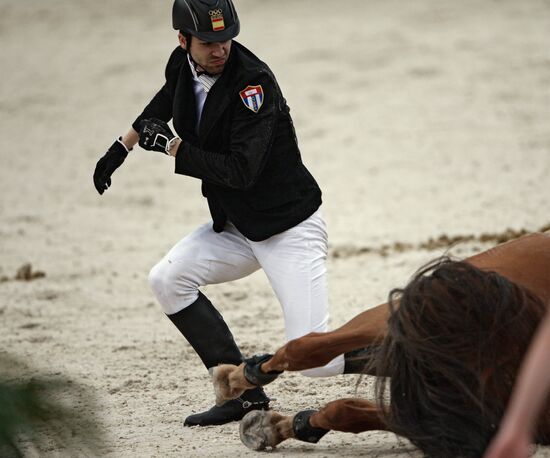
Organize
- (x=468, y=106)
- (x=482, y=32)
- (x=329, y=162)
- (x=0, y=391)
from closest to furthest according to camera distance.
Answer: (x=0, y=391)
(x=329, y=162)
(x=468, y=106)
(x=482, y=32)

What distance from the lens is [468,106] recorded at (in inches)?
457

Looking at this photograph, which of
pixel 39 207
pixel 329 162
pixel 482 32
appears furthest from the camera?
pixel 482 32

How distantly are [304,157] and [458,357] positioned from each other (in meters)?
7.45

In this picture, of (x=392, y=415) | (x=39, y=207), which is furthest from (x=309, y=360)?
(x=39, y=207)

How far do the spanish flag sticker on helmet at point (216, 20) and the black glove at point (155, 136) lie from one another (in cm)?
45

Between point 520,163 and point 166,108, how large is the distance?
6084 millimetres

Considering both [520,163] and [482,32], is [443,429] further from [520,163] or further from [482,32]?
[482,32]

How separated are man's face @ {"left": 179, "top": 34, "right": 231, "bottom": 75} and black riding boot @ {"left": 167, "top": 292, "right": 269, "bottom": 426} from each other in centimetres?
100

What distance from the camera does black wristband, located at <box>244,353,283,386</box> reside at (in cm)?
387

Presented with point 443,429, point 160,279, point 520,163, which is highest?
point 160,279

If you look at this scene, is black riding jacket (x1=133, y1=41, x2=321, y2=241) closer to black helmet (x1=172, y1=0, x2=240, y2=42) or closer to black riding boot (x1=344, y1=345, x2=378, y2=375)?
black helmet (x1=172, y1=0, x2=240, y2=42)

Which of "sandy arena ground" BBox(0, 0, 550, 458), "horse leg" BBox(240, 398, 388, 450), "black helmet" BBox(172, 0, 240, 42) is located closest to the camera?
"horse leg" BBox(240, 398, 388, 450)

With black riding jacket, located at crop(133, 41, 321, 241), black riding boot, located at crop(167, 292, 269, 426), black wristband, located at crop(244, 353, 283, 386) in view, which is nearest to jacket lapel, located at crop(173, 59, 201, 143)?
black riding jacket, located at crop(133, 41, 321, 241)

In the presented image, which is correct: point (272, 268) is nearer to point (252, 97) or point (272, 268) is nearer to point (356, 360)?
point (356, 360)
